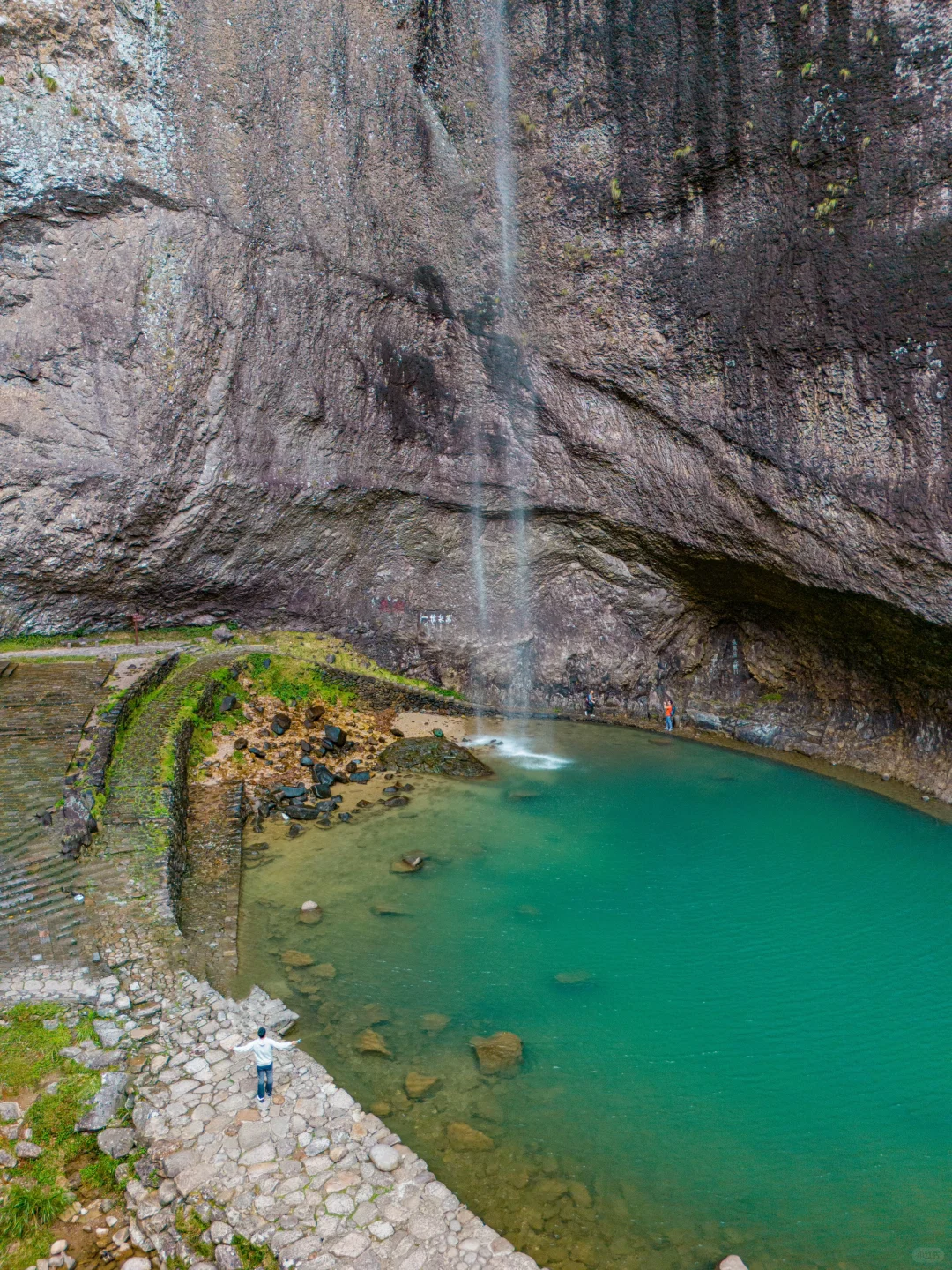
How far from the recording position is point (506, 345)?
60.3ft

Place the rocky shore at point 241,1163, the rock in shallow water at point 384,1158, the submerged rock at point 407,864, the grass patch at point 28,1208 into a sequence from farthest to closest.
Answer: the submerged rock at point 407,864
the rock in shallow water at point 384,1158
the grass patch at point 28,1208
the rocky shore at point 241,1163

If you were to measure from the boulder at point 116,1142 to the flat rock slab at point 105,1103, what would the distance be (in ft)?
0.36

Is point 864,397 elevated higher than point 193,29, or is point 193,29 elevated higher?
point 193,29

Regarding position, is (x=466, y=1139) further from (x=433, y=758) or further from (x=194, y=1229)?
(x=433, y=758)

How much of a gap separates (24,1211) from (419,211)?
17.7 metres

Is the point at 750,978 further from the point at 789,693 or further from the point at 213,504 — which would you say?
the point at 213,504

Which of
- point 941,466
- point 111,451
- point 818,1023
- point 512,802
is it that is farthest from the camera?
point 111,451

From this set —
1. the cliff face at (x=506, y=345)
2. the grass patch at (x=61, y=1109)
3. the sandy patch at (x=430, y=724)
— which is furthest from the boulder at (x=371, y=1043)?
the cliff face at (x=506, y=345)

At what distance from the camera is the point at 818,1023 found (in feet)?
29.6

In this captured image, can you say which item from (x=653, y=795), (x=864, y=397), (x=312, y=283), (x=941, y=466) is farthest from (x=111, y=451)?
(x=941, y=466)

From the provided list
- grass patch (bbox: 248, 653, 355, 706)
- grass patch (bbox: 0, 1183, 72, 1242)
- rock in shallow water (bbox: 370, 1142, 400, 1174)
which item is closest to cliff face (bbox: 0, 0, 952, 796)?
grass patch (bbox: 248, 653, 355, 706)

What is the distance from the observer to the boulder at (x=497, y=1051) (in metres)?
8.38

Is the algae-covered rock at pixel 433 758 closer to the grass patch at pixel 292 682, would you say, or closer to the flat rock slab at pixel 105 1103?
the grass patch at pixel 292 682

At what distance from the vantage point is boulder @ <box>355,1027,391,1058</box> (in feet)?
28.0
